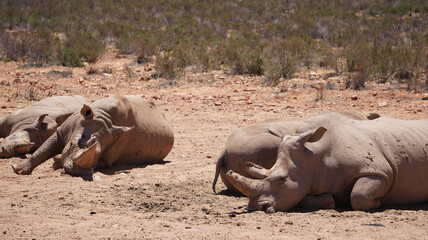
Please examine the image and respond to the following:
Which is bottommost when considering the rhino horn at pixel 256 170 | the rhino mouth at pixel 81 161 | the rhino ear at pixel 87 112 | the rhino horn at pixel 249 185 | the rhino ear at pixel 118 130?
the rhino mouth at pixel 81 161

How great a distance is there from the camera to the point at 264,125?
286 inches

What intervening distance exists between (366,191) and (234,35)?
25772 mm

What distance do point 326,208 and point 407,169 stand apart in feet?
3.25

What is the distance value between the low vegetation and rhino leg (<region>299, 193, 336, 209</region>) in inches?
403

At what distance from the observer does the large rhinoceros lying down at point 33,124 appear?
959cm

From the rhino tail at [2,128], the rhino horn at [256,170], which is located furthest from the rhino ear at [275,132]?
the rhino tail at [2,128]

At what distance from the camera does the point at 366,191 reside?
6219 mm

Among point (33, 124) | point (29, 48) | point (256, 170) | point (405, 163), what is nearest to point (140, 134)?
point (33, 124)

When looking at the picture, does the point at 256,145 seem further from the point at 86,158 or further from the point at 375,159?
the point at 86,158

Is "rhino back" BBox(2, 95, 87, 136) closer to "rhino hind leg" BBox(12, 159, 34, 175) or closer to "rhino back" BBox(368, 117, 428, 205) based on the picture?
"rhino hind leg" BBox(12, 159, 34, 175)

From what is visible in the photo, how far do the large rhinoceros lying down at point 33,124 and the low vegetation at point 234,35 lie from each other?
792 cm

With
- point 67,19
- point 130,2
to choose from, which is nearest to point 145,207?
point 67,19

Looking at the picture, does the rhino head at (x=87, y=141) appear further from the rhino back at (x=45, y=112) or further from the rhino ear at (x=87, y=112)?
the rhino back at (x=45, y=112)

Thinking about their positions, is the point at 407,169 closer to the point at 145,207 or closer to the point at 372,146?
the point at 372,146
